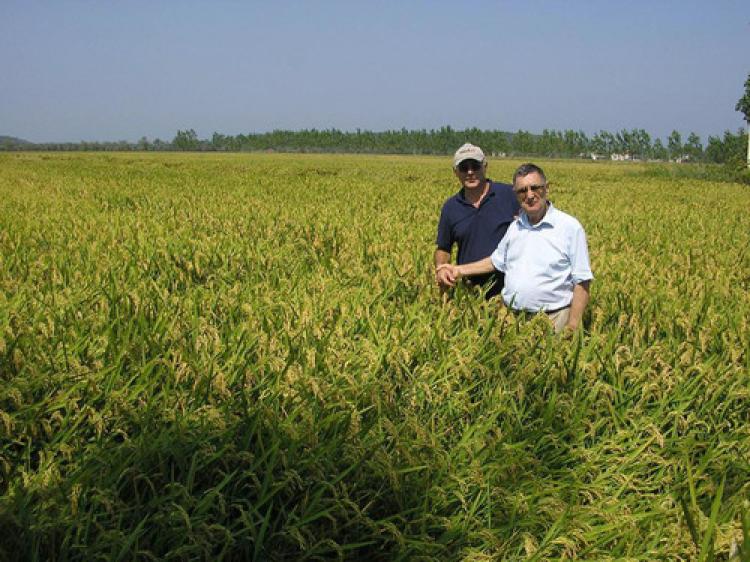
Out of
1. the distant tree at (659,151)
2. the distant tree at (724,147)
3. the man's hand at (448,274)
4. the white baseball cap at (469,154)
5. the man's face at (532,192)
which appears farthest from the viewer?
the distant tree at (659,151)

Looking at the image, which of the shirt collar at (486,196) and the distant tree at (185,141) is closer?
the shirt collar at (486,196)

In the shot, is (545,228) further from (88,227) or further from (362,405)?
(88,227)

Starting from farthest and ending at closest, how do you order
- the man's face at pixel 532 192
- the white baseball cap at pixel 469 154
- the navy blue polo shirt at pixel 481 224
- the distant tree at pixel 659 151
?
1. the distant tree at pixel 659 151
2. the navy blue polo shirt at pixel 481 224
3. the white baseball cap at pixel 469 154
4. the man's face at pixel 532 192

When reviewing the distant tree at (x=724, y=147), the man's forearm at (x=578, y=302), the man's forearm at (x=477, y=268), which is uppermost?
the distant tree at (x=724, y=147)

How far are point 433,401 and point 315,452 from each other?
727 millimetres

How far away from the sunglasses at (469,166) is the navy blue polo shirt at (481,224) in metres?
0.19

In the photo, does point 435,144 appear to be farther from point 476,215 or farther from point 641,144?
point 476,215

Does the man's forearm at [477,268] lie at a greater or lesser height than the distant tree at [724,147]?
lesser

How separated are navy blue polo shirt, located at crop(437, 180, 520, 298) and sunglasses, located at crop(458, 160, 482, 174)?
0.19 m

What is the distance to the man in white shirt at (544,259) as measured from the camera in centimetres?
380

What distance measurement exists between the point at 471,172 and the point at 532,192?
0.91 metres

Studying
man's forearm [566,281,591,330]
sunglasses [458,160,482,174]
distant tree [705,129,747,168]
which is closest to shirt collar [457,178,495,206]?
sunglasses [458,160,482,174]

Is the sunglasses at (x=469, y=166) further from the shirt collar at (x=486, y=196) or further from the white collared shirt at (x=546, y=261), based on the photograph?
the white collared shirt at (x=546, y=261)

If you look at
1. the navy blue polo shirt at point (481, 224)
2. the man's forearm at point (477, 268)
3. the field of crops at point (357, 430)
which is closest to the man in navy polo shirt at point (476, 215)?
the navy blue polo shirt at point (481, 224)
